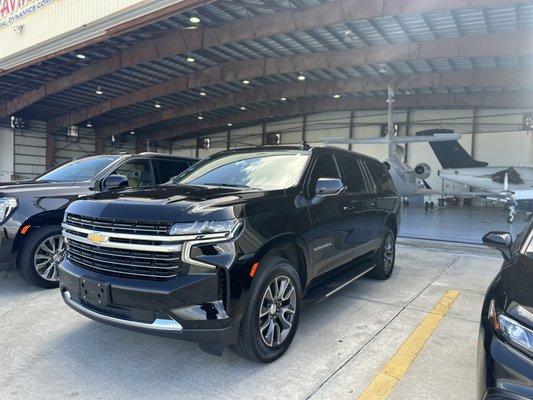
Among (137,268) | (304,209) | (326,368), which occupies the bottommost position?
(326,368)

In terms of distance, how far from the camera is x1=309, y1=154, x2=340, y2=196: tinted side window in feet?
12.1

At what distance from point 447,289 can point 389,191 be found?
62.3 inches

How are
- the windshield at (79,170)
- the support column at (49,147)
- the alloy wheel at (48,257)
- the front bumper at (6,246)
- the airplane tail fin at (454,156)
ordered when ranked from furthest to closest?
the support column at (49,147), the airplane tail fin at (454,156), the windshield at (79,170), the alloy wheel at (48,257), the front bumper at (6,246)

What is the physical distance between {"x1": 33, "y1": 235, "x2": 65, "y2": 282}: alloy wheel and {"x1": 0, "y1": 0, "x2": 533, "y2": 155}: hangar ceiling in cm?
879

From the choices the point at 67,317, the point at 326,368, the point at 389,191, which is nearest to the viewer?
the point at 326,368

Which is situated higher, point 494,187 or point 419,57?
point 419,57

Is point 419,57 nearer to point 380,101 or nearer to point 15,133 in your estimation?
point 380,101

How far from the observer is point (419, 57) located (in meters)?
14.1

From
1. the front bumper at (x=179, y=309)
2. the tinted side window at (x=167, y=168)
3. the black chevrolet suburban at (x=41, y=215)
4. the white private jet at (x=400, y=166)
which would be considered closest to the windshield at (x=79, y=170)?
the black chevrolet suburban at (x=41, y=215)

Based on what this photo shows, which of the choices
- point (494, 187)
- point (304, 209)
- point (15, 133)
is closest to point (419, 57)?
point (494, 187)

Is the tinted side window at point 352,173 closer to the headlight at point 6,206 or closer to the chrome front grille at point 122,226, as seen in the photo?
the chrome front grille at point 122,226

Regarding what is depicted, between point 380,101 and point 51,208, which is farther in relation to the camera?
point 380,101

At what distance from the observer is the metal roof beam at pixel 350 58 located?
42.0 feet

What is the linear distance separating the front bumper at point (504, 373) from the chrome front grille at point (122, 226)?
81.4 inches
